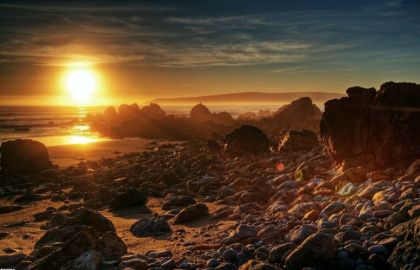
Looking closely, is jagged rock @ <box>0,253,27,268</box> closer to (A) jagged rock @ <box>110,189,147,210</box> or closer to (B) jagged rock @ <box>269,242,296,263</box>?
(B) jagged rock @ <box>269,242,296,263</box>

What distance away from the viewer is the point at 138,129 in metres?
48.7

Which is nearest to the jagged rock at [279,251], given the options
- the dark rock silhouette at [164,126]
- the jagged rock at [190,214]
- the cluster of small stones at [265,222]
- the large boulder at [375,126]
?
the cluster of small stones at [265,222]

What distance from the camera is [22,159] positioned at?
942 inches

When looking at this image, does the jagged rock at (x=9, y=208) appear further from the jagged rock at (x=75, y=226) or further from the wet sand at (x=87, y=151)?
the wet sand at (x=87, y=151)

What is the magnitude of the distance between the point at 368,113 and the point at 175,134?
3384 centimetres

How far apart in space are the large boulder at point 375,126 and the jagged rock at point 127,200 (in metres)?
6.65

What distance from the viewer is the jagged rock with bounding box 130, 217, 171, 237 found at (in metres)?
9.95

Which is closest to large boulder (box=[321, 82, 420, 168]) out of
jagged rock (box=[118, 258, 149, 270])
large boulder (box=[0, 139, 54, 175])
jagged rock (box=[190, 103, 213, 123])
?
jagged rock (box=[118, 258, 149, 270])

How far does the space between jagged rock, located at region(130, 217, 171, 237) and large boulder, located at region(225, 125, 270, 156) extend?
12.6m

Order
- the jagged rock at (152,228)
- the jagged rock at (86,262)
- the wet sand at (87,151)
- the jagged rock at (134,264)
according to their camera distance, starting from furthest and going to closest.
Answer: the wet sand at (87,151) → the jagged rock at (152,228) → the jagged rock at (134,264) → the jagged rock at (86,262)

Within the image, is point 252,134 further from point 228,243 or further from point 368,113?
point 228,243

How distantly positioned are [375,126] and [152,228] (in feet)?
23.2

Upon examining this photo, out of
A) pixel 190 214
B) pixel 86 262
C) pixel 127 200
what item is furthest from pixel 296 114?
pixel 86 262

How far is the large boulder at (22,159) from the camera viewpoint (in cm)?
2377
